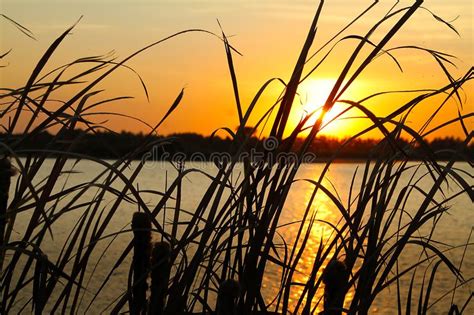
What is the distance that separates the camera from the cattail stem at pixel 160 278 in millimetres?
1853

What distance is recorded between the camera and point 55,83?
2043 millimetres

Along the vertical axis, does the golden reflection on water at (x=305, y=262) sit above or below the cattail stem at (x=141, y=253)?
below

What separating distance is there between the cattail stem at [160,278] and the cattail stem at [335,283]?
42cm

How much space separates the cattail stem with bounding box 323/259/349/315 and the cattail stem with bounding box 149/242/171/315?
42 centimetres

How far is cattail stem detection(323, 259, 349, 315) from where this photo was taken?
69.3 inches

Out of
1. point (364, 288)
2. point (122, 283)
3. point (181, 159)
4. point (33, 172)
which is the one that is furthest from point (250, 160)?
point (122, 283)

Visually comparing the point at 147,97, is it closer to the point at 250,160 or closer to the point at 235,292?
the point at 250,160

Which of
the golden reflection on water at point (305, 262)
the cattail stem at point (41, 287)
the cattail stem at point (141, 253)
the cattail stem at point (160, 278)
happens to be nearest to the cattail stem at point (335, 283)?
the golden reflection on water at point (305, 262)

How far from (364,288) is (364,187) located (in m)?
0.33

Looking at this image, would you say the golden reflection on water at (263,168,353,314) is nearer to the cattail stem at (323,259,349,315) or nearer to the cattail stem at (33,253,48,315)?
the cattail stem at (323,259,349,315)

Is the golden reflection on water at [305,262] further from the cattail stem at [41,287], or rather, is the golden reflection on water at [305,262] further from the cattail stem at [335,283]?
the cattail stem at [41,287]

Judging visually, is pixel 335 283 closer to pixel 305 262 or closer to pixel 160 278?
pixel 160 278

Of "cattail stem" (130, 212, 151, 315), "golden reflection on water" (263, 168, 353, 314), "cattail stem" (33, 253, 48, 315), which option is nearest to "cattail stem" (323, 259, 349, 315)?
"golden reflection on water" (263, 168, 353, 314)

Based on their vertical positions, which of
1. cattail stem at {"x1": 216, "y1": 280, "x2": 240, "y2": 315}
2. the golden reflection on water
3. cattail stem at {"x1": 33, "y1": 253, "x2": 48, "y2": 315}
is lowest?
the golden reflection on water
